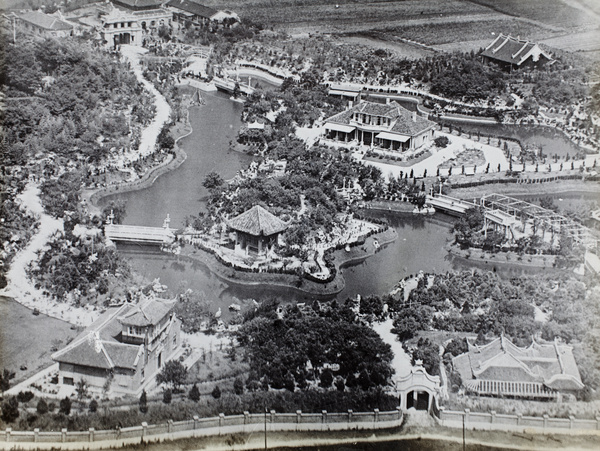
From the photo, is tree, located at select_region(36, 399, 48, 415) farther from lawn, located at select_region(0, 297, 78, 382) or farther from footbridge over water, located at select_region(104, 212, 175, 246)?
footbridge over water, located at select_region(104, 212, 175, 246)

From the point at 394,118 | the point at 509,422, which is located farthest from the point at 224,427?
the point at 394,118

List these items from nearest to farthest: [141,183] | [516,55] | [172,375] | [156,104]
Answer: [172,375] < [141,183] < [156,104] < [516,55]

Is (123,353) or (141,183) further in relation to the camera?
(141,183)

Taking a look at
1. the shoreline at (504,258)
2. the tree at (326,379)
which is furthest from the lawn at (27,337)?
the shoreline at (504,258)

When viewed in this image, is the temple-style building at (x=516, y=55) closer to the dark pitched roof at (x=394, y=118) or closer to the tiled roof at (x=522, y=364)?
the dark pitched roof at (x=394, y=118)

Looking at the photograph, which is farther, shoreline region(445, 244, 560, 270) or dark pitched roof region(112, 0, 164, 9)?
dark pitched roof region(112, 0, 164, 9)

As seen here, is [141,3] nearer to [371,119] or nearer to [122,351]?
[371,119]

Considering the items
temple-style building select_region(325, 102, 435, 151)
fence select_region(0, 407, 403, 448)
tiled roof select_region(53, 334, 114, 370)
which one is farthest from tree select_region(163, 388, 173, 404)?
temple-style building select_region(325, 102, 435, 151)
